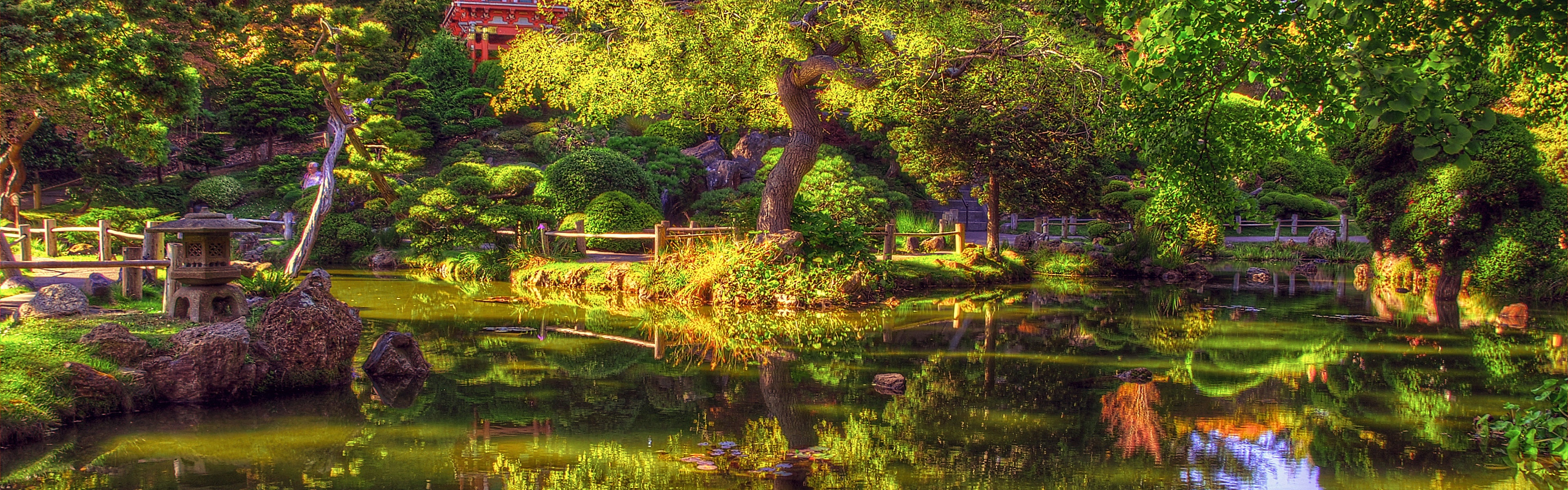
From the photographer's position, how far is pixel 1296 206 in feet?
76.4

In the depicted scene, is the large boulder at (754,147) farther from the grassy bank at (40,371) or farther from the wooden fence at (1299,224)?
the grassy bank at (40,371)

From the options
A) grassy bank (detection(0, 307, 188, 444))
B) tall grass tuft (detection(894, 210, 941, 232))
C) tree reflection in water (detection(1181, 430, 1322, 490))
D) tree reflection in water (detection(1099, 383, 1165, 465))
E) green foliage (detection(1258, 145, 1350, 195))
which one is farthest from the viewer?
green foliage (detection(1258, 145, 1350, 195))

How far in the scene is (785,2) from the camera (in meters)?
11.3

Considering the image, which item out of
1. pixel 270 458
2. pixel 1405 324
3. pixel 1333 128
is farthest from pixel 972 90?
pixel 270 458

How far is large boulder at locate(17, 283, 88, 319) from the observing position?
7.07 meters

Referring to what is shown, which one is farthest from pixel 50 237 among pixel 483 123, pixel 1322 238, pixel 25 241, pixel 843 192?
pixel 1322 238

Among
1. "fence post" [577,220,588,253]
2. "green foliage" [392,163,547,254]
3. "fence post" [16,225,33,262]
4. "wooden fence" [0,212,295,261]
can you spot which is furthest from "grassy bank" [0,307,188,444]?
"green foliage" [392,163,547,254]

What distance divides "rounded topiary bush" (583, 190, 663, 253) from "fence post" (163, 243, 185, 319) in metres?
7.91

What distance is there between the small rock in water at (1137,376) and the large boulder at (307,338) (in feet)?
19.8

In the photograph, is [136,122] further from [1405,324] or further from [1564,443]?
[1405,324]

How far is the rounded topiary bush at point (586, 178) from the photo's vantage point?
17.4 m

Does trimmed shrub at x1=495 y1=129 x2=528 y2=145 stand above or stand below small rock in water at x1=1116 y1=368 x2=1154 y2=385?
above

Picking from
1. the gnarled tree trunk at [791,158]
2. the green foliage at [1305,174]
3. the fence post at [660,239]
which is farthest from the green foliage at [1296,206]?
the fence post at [660,239]

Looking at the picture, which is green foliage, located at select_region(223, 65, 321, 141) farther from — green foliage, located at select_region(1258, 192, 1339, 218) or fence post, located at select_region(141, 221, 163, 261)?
green foliage, located at select_region(1258, 192, 1339, 218)
